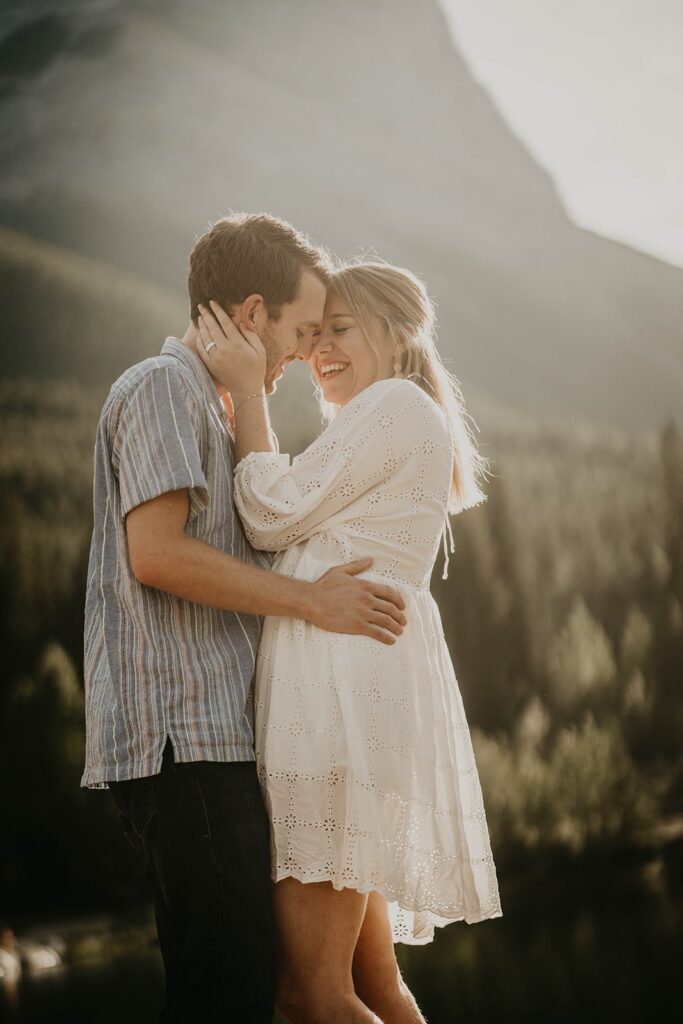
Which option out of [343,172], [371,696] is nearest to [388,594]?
[371,696]

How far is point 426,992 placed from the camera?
321cm

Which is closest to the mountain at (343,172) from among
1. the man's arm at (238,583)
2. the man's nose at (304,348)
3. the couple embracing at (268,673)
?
the man's nose at (304,348)

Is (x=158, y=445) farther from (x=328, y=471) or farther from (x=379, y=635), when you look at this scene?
(x=379, y=635)

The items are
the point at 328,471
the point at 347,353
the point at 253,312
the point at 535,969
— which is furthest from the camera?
the point at 535,969

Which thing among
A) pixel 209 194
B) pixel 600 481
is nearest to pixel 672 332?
pixel 600 481

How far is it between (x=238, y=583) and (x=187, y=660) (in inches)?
5.0

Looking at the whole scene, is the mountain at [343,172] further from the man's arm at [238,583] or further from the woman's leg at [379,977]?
the woman's leg at [379,977]

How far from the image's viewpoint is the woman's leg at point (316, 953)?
1559mm

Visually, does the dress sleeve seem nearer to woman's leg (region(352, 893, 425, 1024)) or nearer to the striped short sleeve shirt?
the striped short sleeve shirt

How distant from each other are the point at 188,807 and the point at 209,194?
2.50m

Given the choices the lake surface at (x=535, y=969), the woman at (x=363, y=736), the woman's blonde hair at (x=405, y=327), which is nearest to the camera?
the woman at (x=363, y=736)

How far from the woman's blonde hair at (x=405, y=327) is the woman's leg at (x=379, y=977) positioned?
29.7 inches

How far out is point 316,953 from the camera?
156cm

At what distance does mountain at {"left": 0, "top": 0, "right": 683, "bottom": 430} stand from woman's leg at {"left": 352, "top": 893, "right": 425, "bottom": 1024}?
7.52 feet
